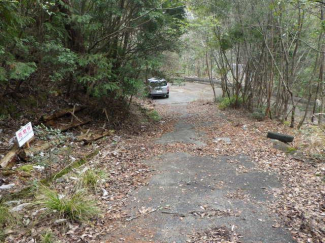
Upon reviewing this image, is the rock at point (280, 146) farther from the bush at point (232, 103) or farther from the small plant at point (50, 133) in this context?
the bush at point (232, 103)

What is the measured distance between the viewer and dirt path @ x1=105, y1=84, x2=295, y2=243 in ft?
12.6

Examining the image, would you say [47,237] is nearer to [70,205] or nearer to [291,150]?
[70,205]

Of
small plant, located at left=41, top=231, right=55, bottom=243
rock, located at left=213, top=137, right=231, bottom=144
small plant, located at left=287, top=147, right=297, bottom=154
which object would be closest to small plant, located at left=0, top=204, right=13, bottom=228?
small plant, located at left=41, top=231, right=55, bottom=243

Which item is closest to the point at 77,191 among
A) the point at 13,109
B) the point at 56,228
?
the point at 56,228

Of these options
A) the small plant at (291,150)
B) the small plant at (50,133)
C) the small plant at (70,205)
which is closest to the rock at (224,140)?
the small plant at (291,150)

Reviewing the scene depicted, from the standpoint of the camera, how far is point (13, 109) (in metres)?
8.08

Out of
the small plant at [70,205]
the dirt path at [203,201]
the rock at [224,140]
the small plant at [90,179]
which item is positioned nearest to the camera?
the dirt path at [203,201]

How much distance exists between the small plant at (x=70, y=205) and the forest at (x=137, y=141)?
22 millimetres

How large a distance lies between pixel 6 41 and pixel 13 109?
105 inches

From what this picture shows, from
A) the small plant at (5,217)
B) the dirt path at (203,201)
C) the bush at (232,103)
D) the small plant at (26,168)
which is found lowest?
the dirt path at (203,201)

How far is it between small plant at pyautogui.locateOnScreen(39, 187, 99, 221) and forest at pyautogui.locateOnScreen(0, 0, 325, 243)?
0.07 feet

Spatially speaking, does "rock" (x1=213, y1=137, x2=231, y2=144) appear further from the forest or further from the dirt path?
the dirt path

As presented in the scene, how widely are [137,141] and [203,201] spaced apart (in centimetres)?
446

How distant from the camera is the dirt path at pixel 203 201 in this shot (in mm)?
3855
